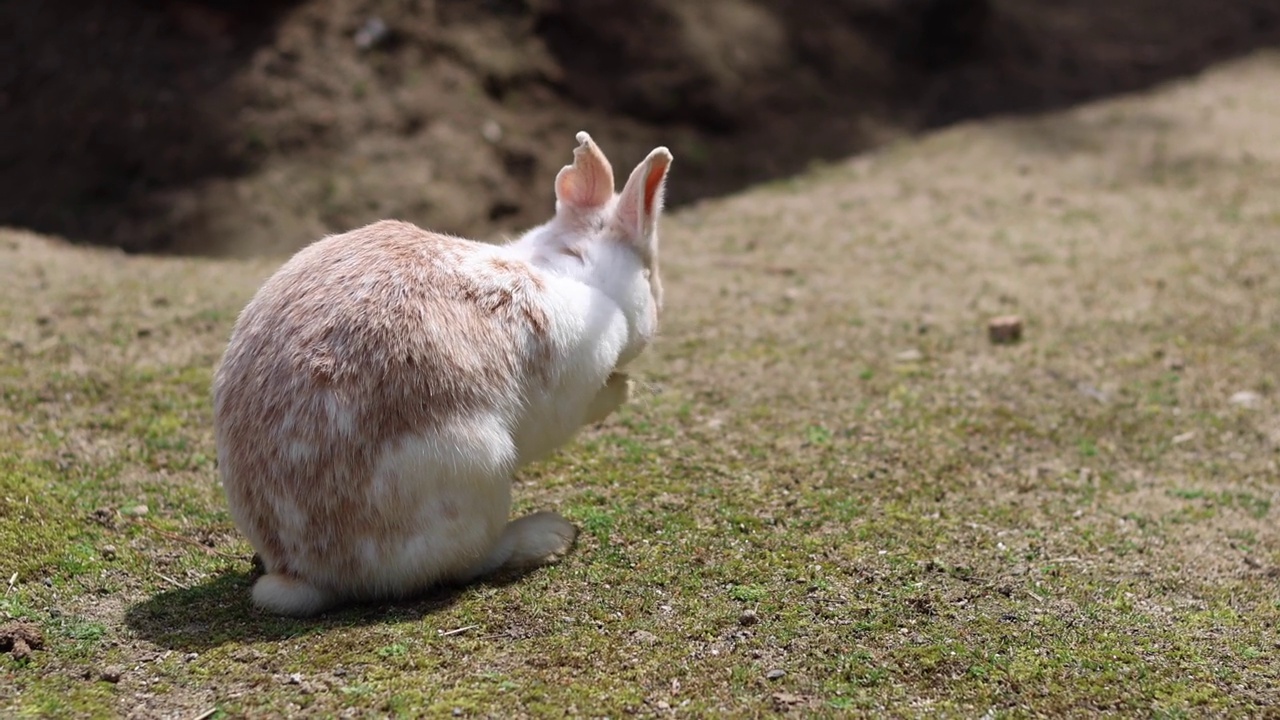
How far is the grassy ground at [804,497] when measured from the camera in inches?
121

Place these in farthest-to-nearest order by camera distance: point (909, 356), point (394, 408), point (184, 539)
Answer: point (909, 356)
point (184, 539)
point (394, 408)

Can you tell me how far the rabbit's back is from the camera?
326 cm

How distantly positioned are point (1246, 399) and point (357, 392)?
385 centimetres

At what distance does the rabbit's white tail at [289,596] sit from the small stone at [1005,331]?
3.59m

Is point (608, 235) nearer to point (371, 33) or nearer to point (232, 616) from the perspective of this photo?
point (232, 616)

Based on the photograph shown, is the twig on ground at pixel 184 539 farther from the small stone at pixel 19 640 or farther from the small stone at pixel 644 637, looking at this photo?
the small stone at pixel 644 637

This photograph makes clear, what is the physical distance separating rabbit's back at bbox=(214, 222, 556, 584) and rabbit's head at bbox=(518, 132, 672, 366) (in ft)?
1.26

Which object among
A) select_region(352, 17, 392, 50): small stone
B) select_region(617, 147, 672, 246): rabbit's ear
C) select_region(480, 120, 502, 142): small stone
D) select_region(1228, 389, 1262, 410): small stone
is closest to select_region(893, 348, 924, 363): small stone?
select_region(1228, 389, 1262, 410): small stone

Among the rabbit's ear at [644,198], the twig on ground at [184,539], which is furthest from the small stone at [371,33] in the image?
the twig on ground at [184,539]

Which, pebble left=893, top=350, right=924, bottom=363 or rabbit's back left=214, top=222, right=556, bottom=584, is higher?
rabbit's back left=214, top=222, right=556, bottom=584

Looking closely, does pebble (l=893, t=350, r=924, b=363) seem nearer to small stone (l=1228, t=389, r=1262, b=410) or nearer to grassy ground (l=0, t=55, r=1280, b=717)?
grassy ground (l=0, t=55, r=1280, b=717)

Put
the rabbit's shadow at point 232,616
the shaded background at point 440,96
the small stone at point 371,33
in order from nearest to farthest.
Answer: the rabbit's shadow at point 232,616 < the shaded background at point 440,96 < the small stone at point 371,33

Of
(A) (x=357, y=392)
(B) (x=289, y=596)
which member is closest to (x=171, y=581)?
→ (B) (x=289, y=596)

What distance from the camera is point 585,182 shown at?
13.0 ft
